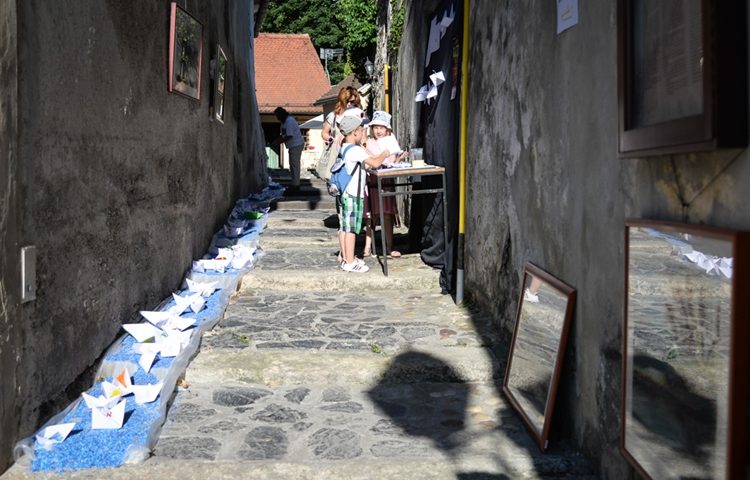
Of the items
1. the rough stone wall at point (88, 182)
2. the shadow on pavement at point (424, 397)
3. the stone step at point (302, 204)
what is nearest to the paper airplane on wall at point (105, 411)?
the rough stone wall at point (88, 182)

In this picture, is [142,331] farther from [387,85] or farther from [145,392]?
[387,85]

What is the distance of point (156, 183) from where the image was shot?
5.14 m

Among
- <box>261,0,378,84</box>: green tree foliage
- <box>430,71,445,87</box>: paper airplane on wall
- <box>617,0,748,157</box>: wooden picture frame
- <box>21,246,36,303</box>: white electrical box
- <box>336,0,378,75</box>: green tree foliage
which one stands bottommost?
<box>21,246,36,303</box>: white electrical box

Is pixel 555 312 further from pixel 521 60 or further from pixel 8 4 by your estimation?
pixel 8 4

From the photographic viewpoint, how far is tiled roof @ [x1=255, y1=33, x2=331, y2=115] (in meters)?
30.4

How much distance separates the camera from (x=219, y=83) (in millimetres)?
7984

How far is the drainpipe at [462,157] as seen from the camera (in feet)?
18.5

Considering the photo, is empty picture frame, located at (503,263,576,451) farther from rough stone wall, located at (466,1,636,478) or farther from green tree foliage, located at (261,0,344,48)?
green tree foliage, located at (261,0,344,48)

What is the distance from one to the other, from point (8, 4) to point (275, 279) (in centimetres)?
379

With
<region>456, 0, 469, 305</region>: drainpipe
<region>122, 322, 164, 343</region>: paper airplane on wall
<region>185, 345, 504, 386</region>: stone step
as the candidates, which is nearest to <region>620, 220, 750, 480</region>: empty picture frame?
<region>185, 345, 504, 386</region>: stone step

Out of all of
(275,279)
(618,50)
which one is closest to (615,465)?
(618,50)

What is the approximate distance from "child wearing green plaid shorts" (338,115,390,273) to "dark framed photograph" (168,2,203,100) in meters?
1.34

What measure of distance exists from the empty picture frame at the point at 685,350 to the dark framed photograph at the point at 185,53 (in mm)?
4024

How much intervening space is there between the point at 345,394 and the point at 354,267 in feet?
8.72
